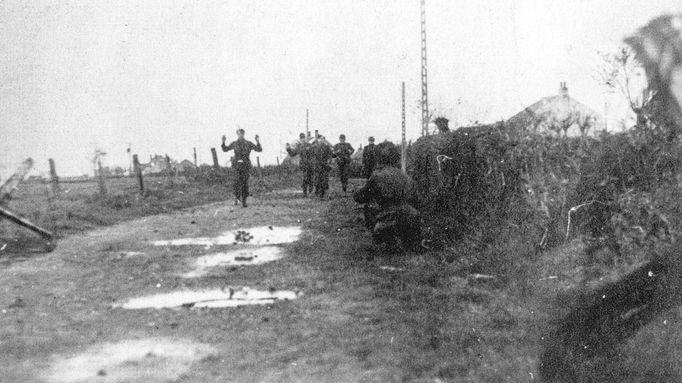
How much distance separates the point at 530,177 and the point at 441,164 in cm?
Answer: 229

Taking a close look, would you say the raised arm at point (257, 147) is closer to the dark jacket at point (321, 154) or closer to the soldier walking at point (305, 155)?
the soldier walking at point (305, 155)

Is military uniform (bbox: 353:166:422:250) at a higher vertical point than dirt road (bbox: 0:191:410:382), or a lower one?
higher

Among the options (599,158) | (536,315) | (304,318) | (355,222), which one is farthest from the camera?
(355,222)

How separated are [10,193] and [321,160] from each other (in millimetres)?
12720

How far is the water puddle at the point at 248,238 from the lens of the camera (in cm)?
1214

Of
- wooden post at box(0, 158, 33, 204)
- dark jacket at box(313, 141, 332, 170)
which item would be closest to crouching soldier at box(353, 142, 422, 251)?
wooden post at box(0, 158, 33, 204)

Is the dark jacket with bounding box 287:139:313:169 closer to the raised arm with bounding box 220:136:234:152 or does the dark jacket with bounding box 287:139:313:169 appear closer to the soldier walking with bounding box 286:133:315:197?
the soldier walking with bounding box 286:133:315:197

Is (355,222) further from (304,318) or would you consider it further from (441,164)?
(304,318)

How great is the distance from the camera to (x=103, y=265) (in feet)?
33.1

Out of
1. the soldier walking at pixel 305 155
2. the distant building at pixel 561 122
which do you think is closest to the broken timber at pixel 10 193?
the distant building at pixel 561 122

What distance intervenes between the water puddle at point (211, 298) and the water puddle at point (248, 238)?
13.4 feet

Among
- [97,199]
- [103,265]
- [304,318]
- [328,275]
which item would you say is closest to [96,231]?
[103,265]

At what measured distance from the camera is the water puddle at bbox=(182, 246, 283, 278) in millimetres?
9477

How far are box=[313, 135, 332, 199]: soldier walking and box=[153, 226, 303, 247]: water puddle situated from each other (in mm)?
9188
